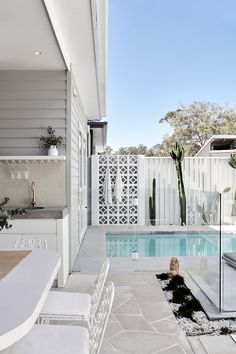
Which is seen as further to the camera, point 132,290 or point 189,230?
point 189,230

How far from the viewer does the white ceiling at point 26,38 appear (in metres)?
3.12

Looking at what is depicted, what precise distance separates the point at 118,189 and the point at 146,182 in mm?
906

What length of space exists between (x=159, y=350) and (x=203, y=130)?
71.0 feet

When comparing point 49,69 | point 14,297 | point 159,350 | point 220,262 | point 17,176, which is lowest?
point 159,350

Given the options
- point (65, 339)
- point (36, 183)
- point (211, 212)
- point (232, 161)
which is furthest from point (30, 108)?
point (232, 161)

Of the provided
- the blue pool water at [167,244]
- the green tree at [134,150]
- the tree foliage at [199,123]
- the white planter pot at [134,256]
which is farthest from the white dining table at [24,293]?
the green tree at [134,150]

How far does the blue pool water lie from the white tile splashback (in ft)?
5.27

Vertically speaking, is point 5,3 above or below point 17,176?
above

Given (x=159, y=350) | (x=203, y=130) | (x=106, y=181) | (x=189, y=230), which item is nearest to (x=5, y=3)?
(x=159, y=350)

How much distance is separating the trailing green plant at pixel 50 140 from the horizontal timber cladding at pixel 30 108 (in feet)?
0.21

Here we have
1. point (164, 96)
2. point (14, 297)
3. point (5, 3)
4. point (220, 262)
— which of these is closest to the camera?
point (14, 297)

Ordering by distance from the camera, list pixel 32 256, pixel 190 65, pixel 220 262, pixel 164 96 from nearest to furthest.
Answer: pixel 32 256
pixel 220 262
pixel 190 65
pixel 164 96

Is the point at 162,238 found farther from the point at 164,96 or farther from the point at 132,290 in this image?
the point at 164,96

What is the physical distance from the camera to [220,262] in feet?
13.6
